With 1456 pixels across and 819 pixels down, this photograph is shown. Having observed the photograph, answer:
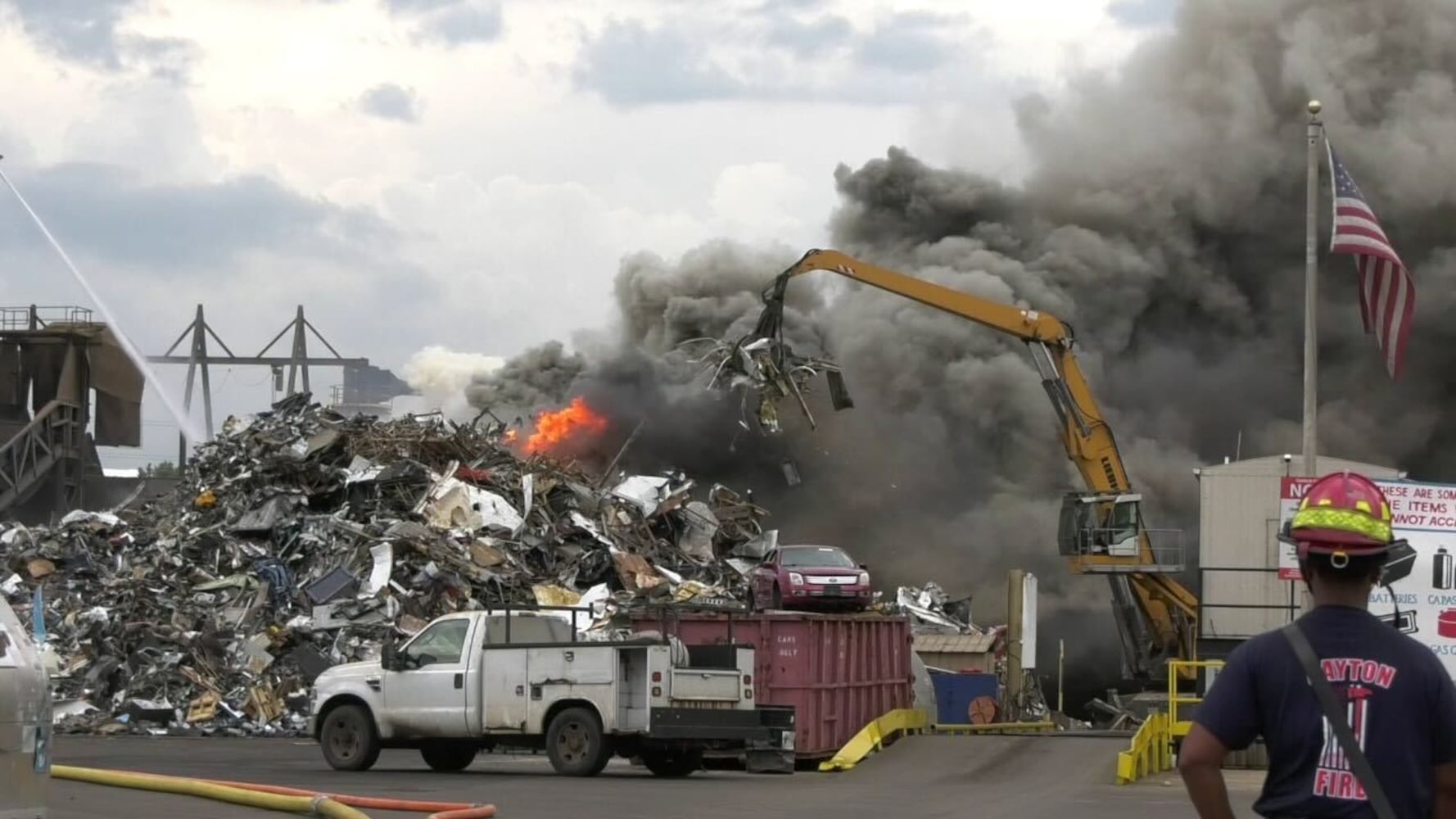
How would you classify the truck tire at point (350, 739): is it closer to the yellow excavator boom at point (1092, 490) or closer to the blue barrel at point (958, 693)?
the blue barrel at point (958, 693)

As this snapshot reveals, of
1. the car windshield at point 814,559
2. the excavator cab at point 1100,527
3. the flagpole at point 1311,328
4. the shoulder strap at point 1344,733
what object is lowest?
the shoulder strap at point 1344,733

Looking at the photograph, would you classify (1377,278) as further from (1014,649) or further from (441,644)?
(1014,649)

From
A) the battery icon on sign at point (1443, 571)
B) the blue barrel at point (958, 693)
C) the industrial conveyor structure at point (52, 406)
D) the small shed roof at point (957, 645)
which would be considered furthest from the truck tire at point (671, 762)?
the industrial conveyor structure at point (52, 406)

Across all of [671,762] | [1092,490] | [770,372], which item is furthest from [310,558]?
[671,762]

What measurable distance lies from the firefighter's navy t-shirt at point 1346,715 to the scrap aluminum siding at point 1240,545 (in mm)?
24307

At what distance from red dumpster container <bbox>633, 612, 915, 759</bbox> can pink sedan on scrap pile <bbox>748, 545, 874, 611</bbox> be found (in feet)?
16.5

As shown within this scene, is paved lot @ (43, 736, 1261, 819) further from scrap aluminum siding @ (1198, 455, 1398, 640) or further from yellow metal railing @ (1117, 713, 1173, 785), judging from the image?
scrap aluminum siding @ (1198, 455, 1398, 640)

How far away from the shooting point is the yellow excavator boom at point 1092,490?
33250mm

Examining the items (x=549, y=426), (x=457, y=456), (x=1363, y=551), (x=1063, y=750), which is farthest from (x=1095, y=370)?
(x=1363, y=551)

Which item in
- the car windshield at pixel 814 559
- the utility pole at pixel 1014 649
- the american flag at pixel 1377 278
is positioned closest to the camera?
the american flag at pixel 1377 278

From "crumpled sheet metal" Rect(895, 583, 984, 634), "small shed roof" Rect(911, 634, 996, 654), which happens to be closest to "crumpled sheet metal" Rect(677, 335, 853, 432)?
"small shed roof" Rect(911, 634, 996, 654)

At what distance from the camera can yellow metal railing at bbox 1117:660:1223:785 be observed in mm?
21375

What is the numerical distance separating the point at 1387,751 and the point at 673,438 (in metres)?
47.9

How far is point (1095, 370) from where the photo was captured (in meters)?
53.7
